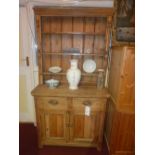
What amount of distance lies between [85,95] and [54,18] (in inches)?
46.0

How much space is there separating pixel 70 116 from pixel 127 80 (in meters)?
0.83

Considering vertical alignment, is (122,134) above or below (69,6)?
below

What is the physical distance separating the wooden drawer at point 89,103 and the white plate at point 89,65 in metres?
0.49

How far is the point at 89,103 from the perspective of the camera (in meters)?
1.67

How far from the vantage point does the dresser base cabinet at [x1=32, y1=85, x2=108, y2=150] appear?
1670mm

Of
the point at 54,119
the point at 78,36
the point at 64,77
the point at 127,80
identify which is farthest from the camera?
the point at 64,77

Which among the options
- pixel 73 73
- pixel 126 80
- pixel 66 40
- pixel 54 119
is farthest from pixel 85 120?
pixel 66 40

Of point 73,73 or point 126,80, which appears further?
point 73,73

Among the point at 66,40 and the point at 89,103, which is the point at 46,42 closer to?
the point at 66,40

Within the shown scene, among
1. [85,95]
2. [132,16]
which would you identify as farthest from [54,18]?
[85,95]

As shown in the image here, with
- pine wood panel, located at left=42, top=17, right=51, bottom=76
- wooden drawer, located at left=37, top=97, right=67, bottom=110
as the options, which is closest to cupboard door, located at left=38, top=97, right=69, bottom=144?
wooden drawer, located at left=37, top=97, right=67, bottom=110

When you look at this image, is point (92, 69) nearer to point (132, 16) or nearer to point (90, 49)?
point (90, 49)
